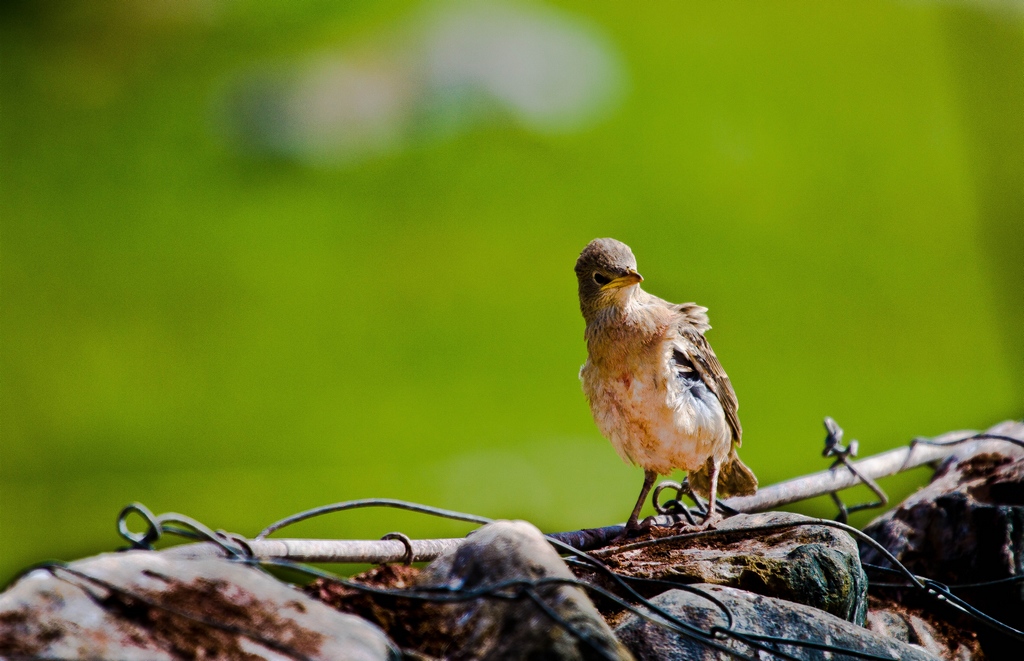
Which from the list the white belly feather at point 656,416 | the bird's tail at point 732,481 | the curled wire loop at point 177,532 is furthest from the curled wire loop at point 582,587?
the bird's tail at point 732,481

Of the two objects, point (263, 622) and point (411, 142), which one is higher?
point (411, 142)

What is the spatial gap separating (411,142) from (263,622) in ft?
13.8

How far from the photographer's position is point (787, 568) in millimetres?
2605

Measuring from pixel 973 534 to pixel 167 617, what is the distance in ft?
9.13

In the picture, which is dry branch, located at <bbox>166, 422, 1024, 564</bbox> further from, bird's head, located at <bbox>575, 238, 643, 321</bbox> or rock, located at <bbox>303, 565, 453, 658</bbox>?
bird's head, located at <bbox>575, 238, 643, 321</bbox>

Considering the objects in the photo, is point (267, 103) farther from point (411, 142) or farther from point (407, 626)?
point (407, 626)

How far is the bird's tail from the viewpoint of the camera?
3994mm

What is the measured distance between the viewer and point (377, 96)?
5.74m

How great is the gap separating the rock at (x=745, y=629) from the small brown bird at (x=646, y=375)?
1089 mm

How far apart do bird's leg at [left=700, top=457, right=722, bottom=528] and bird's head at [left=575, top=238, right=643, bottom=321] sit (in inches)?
30.5

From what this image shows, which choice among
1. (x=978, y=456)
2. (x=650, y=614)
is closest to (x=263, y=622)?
(x=650, y=614)

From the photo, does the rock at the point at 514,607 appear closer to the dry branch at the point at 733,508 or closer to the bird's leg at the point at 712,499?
the dry branch at the point at 733,508

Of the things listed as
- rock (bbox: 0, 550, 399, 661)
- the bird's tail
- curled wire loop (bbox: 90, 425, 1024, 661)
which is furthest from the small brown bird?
rock (bbox: 0, 550, 399, 661)

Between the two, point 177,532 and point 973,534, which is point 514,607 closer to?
point 177,532
